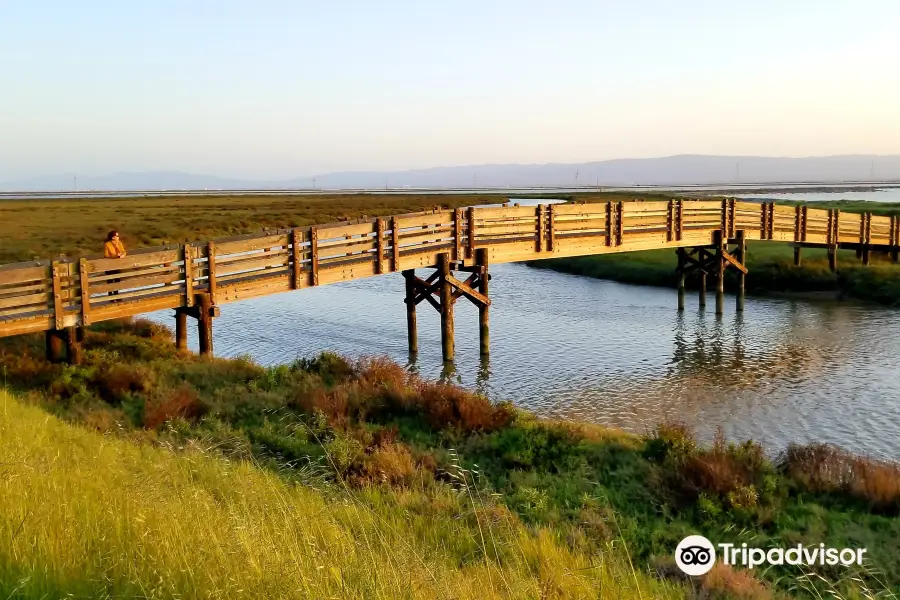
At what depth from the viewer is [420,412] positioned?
43.2ft

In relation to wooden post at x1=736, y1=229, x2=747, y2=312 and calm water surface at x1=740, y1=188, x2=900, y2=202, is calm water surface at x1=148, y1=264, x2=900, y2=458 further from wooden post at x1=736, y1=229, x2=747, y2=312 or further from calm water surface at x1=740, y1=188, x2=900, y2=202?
calm water surface at x1=740, y1=188, x2=900, y2=202

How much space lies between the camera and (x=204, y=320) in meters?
17.6

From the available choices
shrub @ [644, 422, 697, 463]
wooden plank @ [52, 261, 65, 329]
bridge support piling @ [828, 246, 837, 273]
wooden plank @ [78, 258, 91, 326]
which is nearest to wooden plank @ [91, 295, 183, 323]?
wooden plank @ [78, 258, 91, 326]

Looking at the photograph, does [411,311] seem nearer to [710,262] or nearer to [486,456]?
[486,456]

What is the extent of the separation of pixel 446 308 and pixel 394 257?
7.18 ft

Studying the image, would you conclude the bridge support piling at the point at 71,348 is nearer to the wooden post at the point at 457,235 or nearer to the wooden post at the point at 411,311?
the wooden post at the point at 411,311

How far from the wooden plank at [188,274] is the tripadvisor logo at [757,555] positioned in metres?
12.7

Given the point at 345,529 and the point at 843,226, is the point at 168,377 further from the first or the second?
the point at 843,226

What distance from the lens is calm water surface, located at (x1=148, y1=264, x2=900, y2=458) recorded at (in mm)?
15719

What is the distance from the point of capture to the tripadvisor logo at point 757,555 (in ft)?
24.6

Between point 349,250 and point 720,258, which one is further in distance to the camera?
point 720,258

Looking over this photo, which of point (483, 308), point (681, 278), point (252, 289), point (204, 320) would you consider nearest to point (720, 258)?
point (681, 278)

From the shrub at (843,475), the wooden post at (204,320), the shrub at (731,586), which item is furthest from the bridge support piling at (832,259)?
the shrub at (731,586)

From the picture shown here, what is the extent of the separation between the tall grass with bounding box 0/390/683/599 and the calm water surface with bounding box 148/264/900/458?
848cm
